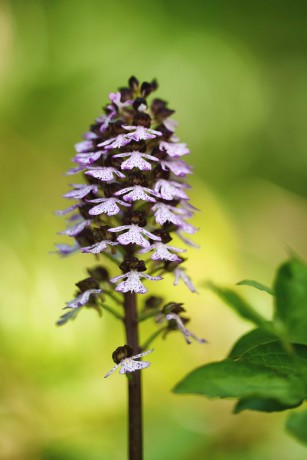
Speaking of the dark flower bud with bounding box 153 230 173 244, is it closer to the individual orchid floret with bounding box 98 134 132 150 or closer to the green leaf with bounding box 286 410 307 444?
the individual orchid floret with bounding box 98 134 132 150

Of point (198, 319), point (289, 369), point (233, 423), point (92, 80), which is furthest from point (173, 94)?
point (289, 369)

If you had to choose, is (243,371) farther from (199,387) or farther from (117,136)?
(117,136)

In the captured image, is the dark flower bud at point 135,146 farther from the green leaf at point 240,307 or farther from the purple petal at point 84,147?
the green leaf at point 240,307

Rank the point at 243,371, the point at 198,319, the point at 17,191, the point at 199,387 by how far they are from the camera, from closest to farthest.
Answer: the point at 199,387
the point at 243,371
the point at 198,319
the point at 17,191

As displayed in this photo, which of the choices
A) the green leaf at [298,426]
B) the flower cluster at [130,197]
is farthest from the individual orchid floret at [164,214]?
the green leaf at [298,426]

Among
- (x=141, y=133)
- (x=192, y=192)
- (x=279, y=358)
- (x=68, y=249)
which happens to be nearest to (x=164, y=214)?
(x=141, y=133)

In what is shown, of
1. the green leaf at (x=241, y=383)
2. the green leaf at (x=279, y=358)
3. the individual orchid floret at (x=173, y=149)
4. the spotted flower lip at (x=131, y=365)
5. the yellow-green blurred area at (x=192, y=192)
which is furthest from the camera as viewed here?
the yellow-green blurred area at (x=192, y=192)
